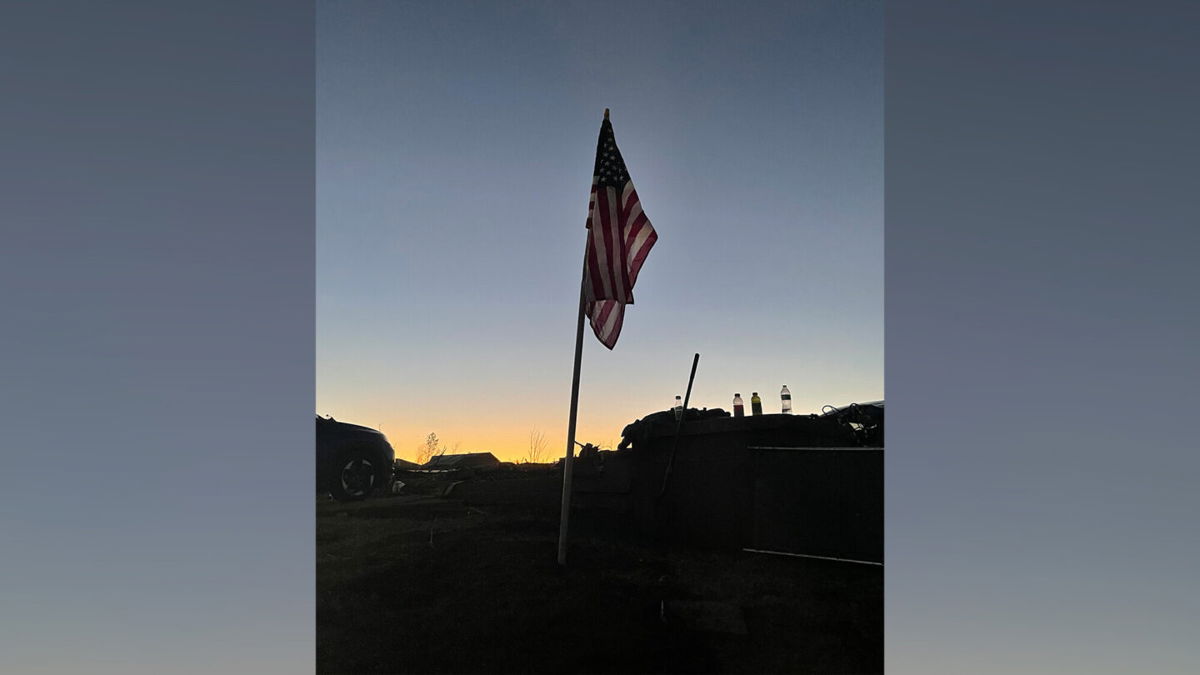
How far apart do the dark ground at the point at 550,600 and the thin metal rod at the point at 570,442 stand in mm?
27

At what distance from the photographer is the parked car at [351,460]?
280 cm

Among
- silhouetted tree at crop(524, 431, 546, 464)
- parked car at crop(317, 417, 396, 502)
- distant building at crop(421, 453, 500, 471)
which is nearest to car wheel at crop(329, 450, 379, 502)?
parked car at crop(317, 417, 396, 502)

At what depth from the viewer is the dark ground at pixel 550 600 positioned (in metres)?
2.69

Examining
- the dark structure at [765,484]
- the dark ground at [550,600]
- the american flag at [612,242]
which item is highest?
the american flag at [612,242]

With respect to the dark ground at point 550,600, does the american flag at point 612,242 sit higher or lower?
higher

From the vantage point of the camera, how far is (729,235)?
117 inches

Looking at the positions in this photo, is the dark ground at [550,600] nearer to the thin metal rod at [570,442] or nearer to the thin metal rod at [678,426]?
the thin metal rod at [570,442]

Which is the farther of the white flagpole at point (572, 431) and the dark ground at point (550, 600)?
the white flagpole at point (572, 431)

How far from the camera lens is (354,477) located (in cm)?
281

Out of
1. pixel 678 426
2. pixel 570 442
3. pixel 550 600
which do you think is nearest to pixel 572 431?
pixel 570 442

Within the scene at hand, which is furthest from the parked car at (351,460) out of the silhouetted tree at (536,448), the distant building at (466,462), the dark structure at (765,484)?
the dark structure at (765,484)
